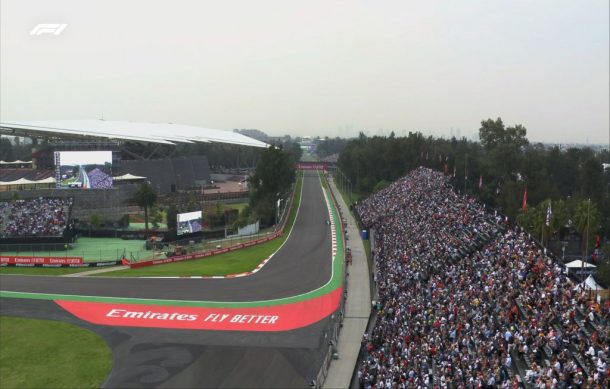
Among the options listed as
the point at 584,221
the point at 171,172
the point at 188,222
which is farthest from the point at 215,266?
the point at 171,172

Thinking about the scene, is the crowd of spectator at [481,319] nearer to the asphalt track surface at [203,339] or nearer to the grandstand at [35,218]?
the asphalt track surface at [203,339]

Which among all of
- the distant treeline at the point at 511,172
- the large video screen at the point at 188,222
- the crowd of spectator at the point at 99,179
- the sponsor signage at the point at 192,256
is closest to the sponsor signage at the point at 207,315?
the sponsor signage at the point at 192,256

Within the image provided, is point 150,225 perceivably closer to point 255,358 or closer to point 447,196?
point 447,196

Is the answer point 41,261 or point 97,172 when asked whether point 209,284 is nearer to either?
point 41,261

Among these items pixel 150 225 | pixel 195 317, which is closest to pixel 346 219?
pixel 150 225

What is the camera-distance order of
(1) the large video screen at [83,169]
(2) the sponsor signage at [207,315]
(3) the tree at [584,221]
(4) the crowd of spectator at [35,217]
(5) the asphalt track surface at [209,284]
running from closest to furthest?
(2) the sponsor signage at [207,315]
(5) the asphalt track surface at [209,284]
(3) the tree at [584,221]
(4) the crowd of spectator at [35,217]
(1) the large video screen at [83,169]

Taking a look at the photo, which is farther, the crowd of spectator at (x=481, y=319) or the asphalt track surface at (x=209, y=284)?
the asphalt track surface at (x=209, y=284)
